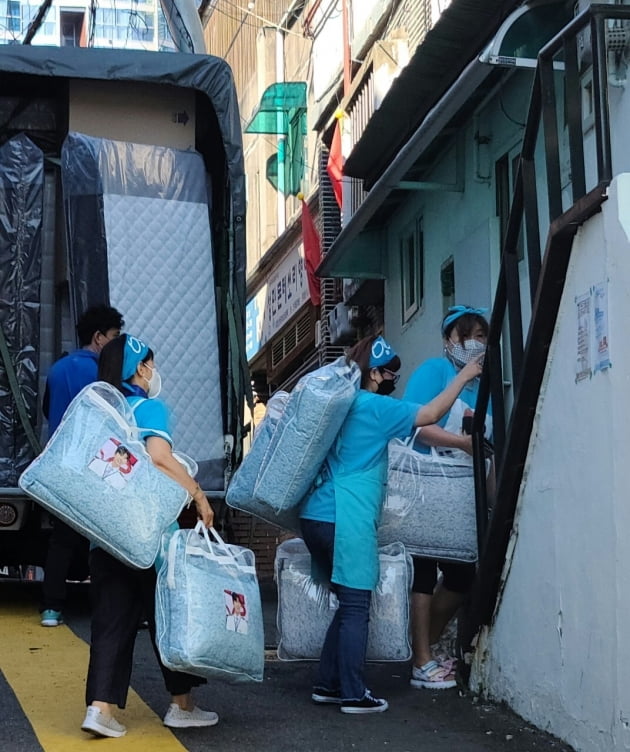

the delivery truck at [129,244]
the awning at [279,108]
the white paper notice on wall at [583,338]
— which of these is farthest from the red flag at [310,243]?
the white paper notice on wall at [583,338]

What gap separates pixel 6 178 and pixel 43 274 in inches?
23.7

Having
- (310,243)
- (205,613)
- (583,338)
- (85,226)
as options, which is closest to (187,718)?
(205,613)

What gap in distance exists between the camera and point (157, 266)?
8.01 m

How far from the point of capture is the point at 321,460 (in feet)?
17.4

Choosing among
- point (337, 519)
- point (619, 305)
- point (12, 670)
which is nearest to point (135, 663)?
point (12, 670)

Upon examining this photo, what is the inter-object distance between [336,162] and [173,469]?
10966mm

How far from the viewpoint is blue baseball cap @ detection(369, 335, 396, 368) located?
18.0 ft

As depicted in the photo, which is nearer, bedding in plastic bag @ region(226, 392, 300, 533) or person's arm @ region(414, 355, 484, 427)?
person's arm @ region(414, 355, 484, 427)

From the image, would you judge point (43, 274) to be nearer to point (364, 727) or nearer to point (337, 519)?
point (337, 519)

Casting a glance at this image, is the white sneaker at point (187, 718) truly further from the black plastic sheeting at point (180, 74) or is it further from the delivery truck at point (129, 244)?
the black plastic sheeting at point (180, 74)

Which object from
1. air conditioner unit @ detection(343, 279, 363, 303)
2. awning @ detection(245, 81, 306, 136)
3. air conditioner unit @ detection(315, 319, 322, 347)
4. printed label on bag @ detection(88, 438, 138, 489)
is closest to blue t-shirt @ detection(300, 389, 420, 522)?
printed label on bag @ detection(88, 438, 138, 489)

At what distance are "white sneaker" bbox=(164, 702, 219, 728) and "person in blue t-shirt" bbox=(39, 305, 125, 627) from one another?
7.82ft

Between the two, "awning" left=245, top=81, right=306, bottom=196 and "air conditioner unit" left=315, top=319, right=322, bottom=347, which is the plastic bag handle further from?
"awning" left=245, top=81, right=306, bottom=196

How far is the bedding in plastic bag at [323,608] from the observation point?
5.45m
